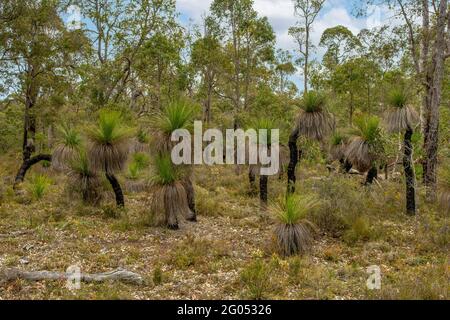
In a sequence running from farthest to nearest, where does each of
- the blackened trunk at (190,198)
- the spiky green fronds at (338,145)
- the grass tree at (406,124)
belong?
1. the spiky green fronds at (338,145)
2. the grass tree at (406,124)
3. the blackened trunk at (190,198)

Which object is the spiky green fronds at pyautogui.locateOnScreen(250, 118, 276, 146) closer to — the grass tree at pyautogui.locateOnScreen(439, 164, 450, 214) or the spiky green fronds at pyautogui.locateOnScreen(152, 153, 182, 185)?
the spiky green fronds at pyautogui.locateOnScreen(152, 153, 182, 185)

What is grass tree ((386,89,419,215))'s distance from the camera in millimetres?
10859

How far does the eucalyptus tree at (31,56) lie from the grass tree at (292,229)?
10.3m

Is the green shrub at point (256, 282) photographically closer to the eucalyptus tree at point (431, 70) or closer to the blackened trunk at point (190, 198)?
the blackened trunk at point (190, 198)

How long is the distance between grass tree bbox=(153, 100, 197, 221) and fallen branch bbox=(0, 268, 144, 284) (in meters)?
3.65

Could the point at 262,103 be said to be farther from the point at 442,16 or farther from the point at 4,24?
the point at 4,24

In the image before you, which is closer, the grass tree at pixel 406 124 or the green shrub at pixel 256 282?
the green shrub at pixel 256 282

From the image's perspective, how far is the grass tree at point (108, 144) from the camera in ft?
33.4

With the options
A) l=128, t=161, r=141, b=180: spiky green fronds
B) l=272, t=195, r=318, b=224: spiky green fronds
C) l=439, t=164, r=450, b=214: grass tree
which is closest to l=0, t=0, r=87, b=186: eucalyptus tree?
l=128, t=161, r=141, b=180: spiky green fronds

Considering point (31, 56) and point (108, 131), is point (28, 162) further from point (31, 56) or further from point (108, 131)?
point (108, 131)

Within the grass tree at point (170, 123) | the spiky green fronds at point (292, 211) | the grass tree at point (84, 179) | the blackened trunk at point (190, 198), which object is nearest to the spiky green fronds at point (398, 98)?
the spiky green fronds at point (292, 211)

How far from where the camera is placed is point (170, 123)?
373 inches

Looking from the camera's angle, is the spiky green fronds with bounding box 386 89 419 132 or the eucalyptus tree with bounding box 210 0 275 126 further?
the eucalyptus tree with bounding box 210 0 275 126

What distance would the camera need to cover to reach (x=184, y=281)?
6.55 m
